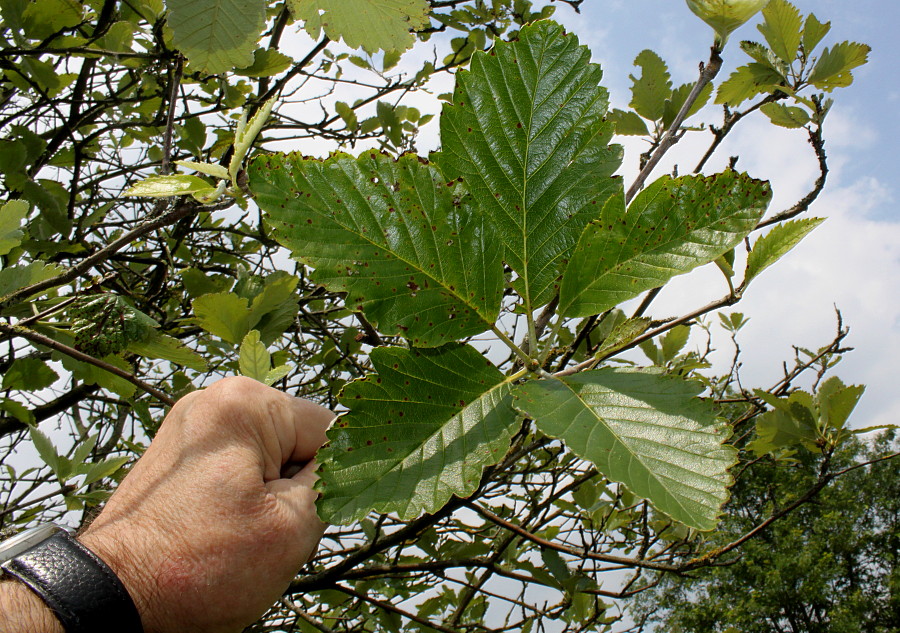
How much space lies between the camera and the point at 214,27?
89 cm

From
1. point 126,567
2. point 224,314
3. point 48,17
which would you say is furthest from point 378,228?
point 48,17

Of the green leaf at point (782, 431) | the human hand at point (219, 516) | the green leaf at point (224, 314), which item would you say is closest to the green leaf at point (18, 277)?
the green leaf at point (224, 314)

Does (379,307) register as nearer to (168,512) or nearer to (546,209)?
(546,209)

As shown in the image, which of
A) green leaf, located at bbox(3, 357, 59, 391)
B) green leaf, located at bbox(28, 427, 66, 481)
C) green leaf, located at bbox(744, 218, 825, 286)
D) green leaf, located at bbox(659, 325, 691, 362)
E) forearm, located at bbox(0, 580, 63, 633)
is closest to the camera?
green leaf, located at bbox(744, 218, 825, 286)

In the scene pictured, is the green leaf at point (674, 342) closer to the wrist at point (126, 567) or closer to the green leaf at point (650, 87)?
the green leaf at point (650, 87)

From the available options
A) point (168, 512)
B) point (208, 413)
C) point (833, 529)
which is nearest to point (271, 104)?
point (208, 413)

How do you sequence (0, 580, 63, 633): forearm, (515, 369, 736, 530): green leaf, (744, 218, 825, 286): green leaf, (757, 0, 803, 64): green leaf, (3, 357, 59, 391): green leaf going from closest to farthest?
(515, 369, 736, 530): green leaf < (744, 218, 825, 286): green leaf < (0, 580, 63, 633): forearm < (757, 0, 803, 64): green leaf < (3, 357, 59, 391): green leaf

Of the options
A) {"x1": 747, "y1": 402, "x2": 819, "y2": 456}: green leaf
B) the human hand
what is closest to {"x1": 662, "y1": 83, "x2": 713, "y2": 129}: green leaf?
the human hand

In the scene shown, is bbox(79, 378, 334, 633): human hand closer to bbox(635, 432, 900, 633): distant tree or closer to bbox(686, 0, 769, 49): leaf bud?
bbox(686, 0, 769, 49): leaf bud

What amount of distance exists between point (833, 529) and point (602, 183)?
35.7 meters

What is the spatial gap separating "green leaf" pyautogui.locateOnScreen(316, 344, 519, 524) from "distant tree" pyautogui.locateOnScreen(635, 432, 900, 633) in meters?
29.5

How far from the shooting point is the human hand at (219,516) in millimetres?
933

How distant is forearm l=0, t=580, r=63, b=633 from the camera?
0.92 metres

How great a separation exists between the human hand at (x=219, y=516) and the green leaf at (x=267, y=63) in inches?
51.8
